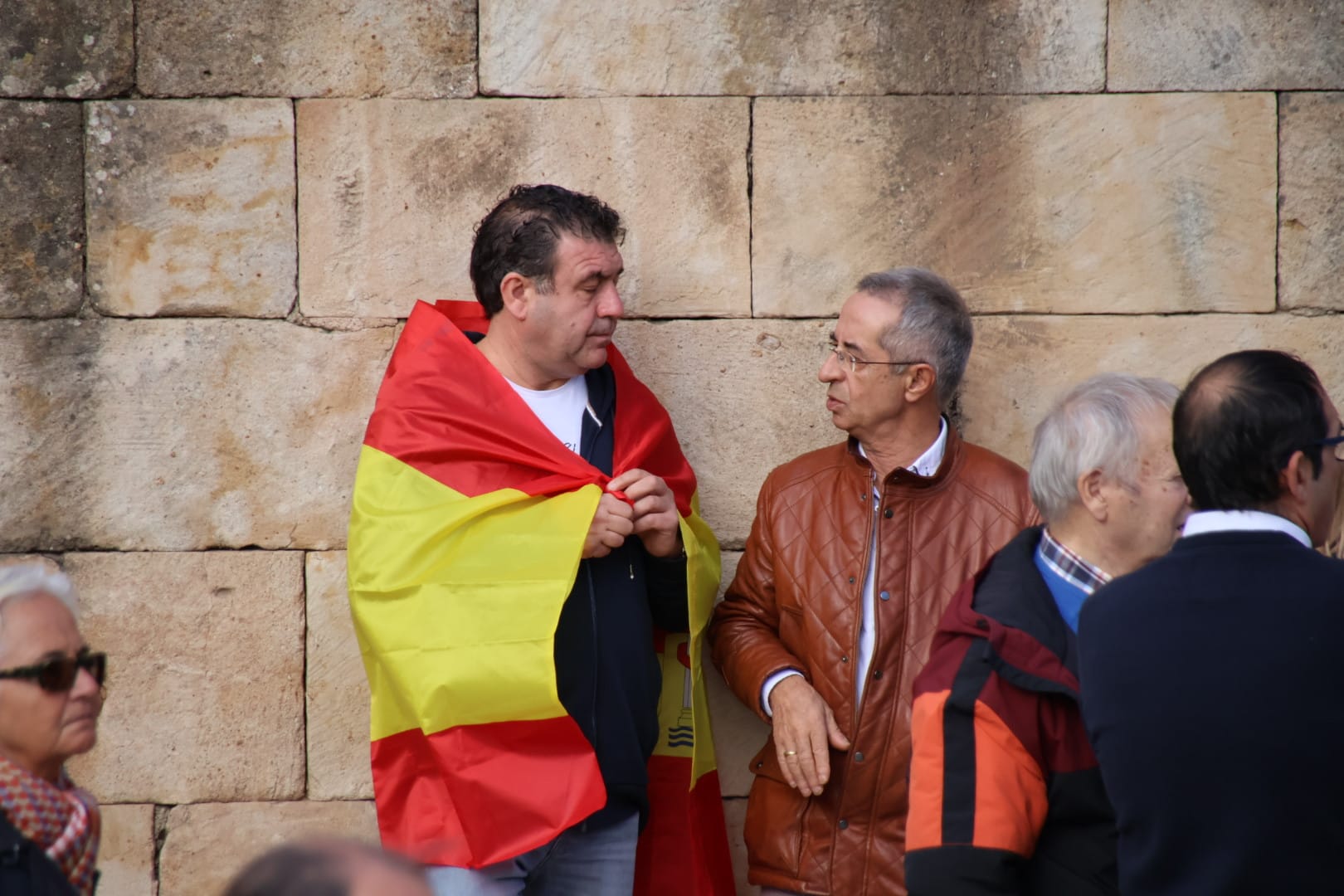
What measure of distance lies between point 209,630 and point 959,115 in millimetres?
2640

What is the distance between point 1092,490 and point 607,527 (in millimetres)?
1136

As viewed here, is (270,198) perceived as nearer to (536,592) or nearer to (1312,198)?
(536,592)

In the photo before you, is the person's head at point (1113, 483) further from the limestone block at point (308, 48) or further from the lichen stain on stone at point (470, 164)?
the limestone block at point (308, 48)

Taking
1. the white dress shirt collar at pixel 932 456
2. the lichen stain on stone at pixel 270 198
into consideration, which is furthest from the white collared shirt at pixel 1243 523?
the lichen stain on stone at pixel 270 198

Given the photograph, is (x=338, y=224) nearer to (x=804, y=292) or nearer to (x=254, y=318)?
(x=254, y=318)

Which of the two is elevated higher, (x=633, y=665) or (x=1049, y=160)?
(x=1049, y=160)

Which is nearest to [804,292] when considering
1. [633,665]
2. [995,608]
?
[633,665]

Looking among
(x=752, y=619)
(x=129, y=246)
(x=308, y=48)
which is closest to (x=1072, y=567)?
(x=752, y=619)

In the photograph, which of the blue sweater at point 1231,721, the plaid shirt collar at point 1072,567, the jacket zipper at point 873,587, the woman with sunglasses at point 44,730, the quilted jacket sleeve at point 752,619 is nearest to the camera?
the blue sweater at point 1231,721

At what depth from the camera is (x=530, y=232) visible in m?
3.31

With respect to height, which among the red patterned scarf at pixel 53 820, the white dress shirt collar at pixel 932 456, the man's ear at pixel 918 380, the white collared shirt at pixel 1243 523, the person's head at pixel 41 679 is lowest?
the red patterned scarf at pixel 53 820

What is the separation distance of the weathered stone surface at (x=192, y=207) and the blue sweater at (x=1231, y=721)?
276 centimetres

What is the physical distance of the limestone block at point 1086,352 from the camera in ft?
12.7

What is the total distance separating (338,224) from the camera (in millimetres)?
3865
